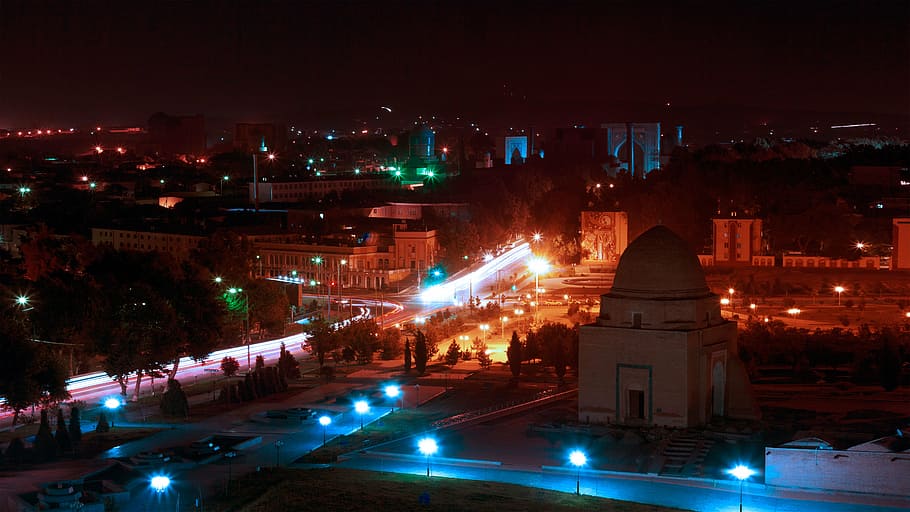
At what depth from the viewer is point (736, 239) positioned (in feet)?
158

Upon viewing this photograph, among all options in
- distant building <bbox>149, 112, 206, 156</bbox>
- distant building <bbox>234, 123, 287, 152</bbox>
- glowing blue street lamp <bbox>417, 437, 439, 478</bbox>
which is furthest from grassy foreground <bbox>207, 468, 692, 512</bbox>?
distant building <bbox>149, 112, 206, 156</bbox>

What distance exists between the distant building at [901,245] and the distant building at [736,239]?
494cm

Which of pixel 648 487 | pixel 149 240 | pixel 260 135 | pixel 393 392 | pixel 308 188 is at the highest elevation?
pixel 260 135

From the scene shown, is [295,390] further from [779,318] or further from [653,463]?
[779,318]

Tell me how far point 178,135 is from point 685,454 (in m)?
123

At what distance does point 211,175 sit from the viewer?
93438mm

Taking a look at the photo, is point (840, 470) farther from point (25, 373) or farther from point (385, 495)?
point (25, 373)

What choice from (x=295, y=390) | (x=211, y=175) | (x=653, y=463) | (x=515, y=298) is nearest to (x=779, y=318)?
(x=515, y=298)

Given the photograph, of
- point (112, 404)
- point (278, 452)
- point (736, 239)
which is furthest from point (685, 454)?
point (736, 239)

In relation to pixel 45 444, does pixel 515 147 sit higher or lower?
higher

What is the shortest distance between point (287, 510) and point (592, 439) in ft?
18.6

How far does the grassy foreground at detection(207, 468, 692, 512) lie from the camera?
1761cm

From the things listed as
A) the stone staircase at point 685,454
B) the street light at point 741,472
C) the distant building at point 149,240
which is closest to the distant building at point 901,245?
the distant building at point 149,240

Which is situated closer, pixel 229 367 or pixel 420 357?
pixel 420 357
